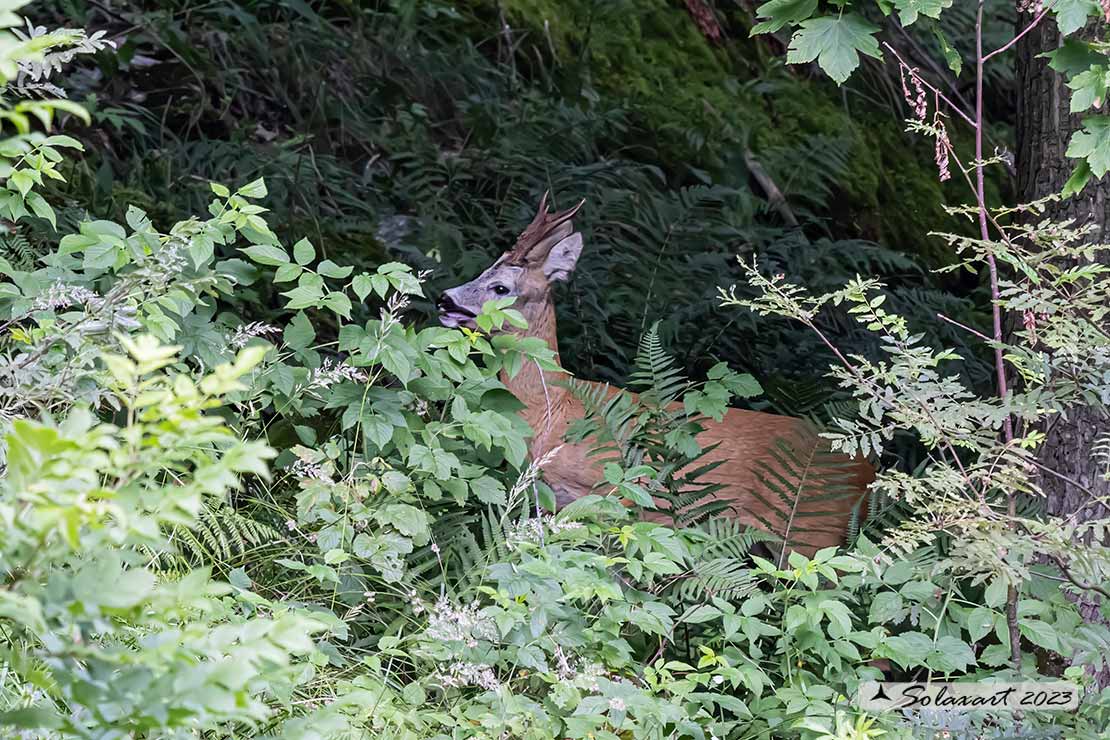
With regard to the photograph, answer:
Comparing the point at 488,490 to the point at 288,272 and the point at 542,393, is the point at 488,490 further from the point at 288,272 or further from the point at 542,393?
the point at 542,393

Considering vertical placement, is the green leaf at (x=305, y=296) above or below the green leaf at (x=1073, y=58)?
below

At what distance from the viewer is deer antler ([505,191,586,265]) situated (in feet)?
15.4

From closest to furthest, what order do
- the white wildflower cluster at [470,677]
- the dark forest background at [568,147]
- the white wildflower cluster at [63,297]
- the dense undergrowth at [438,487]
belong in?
the dense undergrowth at [438,487] → the white wildflower cluster at [470,677] → the white wildflower cluster at [63,297] → the dark forest background at [568,147]

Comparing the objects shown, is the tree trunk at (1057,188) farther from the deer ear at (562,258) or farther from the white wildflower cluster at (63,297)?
the white wildflower cluster at (63,297)

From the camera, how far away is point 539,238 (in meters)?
4.70

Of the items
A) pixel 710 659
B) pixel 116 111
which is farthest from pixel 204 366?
pixel 116 111

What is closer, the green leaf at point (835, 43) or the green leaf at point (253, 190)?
the green leaf at point (835, 43)

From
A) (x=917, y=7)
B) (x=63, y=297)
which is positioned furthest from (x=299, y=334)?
(x=917, y=7)

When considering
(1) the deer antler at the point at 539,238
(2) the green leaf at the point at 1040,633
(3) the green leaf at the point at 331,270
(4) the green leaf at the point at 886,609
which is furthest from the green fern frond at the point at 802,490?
(3) the green leaf at the point at 331,270

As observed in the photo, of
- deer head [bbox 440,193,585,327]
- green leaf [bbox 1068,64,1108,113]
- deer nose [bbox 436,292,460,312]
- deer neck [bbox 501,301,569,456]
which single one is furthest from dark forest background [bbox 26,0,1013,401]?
green leaf [bbox 1068,64,1108,113]

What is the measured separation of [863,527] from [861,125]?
4834mm

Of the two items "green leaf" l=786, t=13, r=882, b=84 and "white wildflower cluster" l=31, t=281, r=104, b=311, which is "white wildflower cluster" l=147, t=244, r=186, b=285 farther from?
"green leaf" l=786, t=13, r=882, b=84

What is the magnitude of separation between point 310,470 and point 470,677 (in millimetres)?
837

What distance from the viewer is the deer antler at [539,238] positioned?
4688mm
